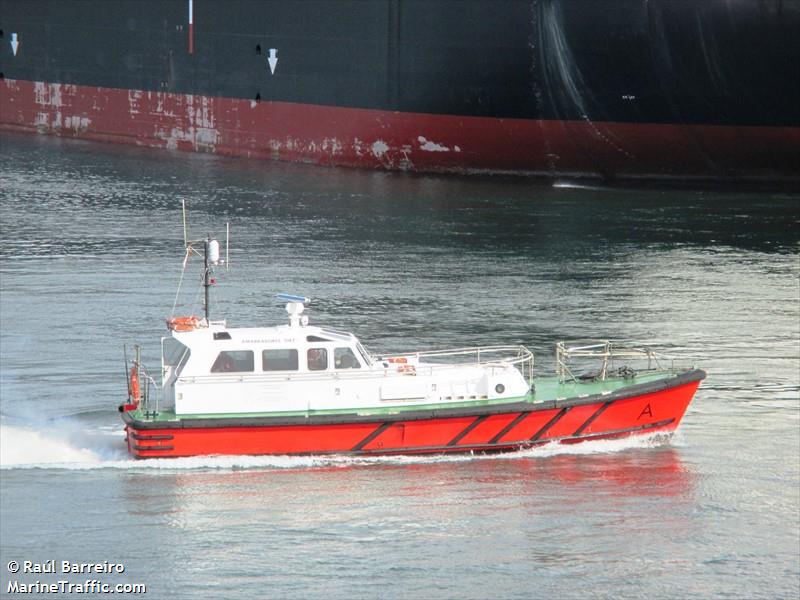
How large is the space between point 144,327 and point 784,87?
2001cm

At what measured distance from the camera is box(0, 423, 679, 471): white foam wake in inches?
761

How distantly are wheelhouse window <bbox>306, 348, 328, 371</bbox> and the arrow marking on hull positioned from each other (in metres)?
Answer: 26.4

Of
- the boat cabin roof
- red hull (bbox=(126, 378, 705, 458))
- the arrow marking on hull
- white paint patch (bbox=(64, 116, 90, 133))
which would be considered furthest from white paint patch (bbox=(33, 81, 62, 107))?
red hull (bbox=(126, 378, 705, 458))

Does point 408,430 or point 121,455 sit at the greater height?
point 408,430

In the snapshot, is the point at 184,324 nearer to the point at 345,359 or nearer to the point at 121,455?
the point at 121,455

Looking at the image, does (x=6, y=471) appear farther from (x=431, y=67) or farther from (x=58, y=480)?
(x=431, y=67)

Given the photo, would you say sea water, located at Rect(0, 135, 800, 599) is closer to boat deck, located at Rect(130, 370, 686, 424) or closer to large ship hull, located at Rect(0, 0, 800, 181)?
boat deck, located at Rect(130, 370, 686, 424)

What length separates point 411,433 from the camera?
19516 mm

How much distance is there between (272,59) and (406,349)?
21.0 meters

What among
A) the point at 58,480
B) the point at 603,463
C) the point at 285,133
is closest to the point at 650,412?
the point at 603,463

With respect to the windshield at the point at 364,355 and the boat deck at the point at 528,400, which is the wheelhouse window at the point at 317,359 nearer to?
the windshield at the point at 364,355

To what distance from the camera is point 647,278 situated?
105 feet

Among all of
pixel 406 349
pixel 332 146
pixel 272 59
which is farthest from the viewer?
pixel 272 59

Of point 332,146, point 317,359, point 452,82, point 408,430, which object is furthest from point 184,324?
point 332,146
